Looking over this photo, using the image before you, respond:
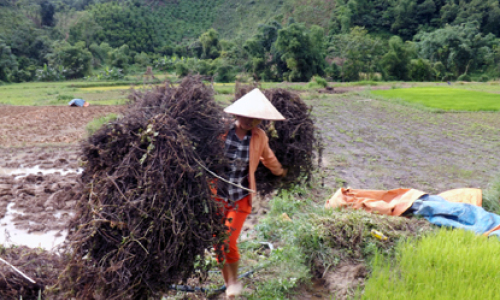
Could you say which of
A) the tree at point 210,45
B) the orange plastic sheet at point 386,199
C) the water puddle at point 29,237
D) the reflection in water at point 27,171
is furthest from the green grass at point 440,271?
the tree at point 210,45

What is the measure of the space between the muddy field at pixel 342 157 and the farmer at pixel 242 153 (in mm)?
972

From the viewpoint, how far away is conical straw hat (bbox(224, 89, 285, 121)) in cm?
257

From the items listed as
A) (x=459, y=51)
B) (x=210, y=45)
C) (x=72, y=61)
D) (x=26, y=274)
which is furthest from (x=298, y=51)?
(x=26, y=274)

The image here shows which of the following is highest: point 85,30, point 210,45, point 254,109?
point 85,30

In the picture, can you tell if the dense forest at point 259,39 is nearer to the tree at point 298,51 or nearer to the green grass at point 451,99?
the tree at point 298,51

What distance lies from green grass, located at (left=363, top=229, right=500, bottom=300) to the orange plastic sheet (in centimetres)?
84

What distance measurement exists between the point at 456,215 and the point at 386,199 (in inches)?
31.9

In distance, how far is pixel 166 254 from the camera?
2.08 meters

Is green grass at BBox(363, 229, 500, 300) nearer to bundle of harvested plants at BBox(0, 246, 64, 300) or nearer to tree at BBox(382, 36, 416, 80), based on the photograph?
bundle of harvested plants at BBox(0, 246, 64, 300)

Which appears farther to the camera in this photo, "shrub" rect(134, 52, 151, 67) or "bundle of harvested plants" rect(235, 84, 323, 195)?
"shrub" rect(134, 52, 151, 67)

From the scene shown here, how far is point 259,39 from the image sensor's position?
3506cm

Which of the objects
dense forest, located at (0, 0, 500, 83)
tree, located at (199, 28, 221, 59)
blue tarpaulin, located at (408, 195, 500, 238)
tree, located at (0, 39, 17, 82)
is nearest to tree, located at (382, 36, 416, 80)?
dense forest, located at (0, 0, 500, 83)

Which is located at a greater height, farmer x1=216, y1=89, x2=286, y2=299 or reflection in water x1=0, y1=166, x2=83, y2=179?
farmer x1=216, y1=89, x2=286, y2=299

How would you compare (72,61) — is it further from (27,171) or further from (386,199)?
(386,199)
